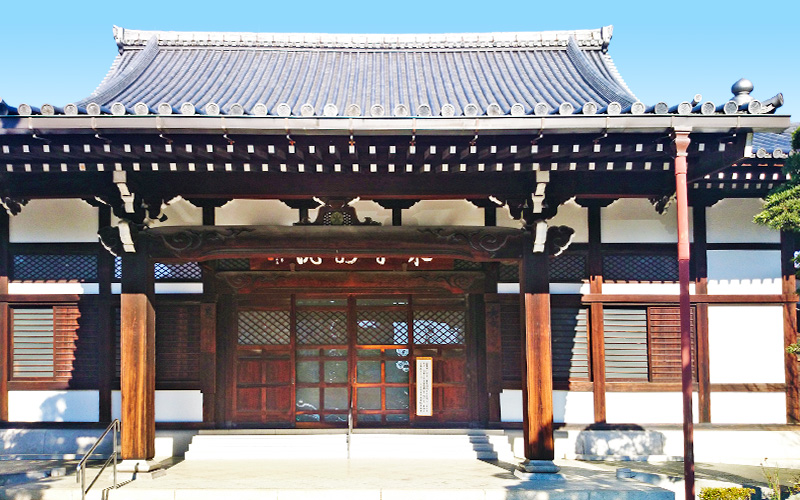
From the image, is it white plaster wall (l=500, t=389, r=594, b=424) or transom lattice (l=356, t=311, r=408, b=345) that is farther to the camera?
transom lattice (l=356, t=311, r=408, b=345)

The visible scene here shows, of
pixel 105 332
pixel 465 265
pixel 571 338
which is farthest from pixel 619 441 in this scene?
pixel 105 332

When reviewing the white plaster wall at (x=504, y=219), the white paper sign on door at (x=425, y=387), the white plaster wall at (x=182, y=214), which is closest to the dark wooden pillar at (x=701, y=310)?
the white plaster wall at (x=504, y=219)

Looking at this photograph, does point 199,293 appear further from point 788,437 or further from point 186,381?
point 788,437

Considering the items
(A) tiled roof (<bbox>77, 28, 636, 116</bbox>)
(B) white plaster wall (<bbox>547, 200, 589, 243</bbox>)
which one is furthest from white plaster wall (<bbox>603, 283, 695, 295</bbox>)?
(A) tiled roof (<bbox>77, 28, 636, 116</bbox>)

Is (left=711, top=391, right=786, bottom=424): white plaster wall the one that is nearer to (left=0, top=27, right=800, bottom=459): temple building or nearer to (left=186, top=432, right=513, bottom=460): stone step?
(left=0, top=27, right=800, bottom=459): temple building

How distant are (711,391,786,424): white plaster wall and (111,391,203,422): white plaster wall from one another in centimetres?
675

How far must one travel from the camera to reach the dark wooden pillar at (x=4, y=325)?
32.4 feet

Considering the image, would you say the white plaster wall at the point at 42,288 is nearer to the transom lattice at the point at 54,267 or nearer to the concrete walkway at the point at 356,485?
the transom lattice at the point at 54,267

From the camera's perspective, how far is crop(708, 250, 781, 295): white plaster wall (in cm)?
1001

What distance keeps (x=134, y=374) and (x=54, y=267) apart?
7.71 feet

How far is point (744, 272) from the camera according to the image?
32.9ft

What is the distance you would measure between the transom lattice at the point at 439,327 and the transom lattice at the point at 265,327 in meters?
1.82

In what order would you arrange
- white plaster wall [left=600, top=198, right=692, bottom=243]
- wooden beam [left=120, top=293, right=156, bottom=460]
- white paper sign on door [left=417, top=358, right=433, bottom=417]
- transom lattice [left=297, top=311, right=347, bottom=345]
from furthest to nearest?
transom lattice [left=297, top=311, right=347, bottom=345] < white paper sign on door [left=417, top=358, right=433, bottom=417] < white plaster wall [left=600, top=198, right=692, bottom=243] < wooden beam [left=120, top=293, right=156, bottom=460]

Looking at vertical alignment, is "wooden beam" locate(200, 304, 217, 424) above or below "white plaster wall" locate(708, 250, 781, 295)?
below
